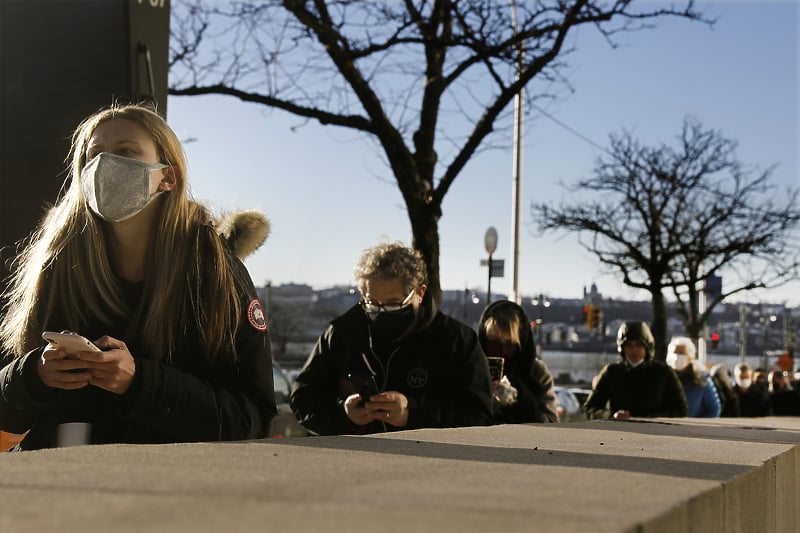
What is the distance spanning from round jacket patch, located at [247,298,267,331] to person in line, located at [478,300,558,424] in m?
3.18

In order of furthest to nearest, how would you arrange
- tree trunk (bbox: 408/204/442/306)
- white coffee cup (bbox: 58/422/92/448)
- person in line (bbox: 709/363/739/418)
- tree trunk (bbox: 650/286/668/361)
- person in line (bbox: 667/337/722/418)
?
tree trunk (bbox: 650/286/668/361) → person in line (bbox: 709/363/739/418) → person in line (bbox: 667/337/722/418) → tree trunk (bbox: 408/204/442/306) → white coffee cup (bbox: 58/422/92/448)

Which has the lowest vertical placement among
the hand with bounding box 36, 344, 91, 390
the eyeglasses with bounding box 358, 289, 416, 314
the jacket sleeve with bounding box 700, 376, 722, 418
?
the jacket sleeve with bounding box 700, 376, 722, 418

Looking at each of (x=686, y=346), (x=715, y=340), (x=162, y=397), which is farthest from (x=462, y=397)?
(x=715, y=340)

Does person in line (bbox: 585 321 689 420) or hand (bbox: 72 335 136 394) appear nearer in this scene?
hand (bbox: 72 335 136 394)

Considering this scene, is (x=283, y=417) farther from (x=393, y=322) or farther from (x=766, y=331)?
(x=766, y=331)

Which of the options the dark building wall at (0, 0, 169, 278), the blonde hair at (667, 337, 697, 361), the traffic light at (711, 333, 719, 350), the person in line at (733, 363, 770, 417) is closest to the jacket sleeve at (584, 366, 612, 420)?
the blonde hair at (667, 337, 697, 361)

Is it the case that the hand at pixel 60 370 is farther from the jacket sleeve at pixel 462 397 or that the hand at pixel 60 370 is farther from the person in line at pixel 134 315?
the jacket sleeve at pixel 462 397

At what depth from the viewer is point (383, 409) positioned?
14.6 ft

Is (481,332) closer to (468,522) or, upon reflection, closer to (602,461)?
(602,461)

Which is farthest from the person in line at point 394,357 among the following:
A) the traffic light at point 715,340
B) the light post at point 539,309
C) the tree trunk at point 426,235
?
the traffic light at point 715,340

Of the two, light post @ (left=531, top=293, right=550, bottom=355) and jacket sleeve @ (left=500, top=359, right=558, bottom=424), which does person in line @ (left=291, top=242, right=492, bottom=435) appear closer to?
jacket sleeve @ (left=500, top=359, right=558, bottom=424)

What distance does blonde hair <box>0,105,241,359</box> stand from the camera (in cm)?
294

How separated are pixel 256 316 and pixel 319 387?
6.31 feet

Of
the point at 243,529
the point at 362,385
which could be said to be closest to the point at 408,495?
the point at 243,529
